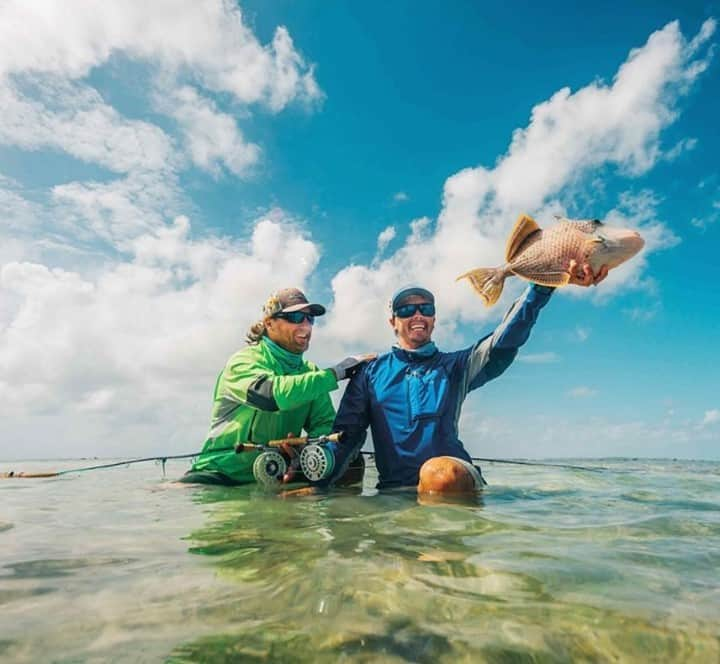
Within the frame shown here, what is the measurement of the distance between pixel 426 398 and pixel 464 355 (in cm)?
80

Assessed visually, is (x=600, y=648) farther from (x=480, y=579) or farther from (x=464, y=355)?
(x=464, y=355)

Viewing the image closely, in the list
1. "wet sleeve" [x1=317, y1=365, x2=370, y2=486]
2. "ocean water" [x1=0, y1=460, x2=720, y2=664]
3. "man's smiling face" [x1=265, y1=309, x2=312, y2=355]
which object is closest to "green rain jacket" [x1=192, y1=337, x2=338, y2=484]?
"man's smiling face" [x1=265, y1=309, x2=312, y2=355]

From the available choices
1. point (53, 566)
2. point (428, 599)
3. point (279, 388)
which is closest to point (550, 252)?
point (279, 388)

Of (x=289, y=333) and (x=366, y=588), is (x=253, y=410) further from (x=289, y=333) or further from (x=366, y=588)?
(x=366, y=588)

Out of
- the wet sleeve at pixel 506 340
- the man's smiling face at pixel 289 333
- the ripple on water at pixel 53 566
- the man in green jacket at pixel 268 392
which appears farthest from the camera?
the man's smiling face at pixel 289 333

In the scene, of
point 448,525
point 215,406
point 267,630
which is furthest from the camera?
point 215,406

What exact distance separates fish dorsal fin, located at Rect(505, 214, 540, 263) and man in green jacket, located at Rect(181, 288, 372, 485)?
2.52m

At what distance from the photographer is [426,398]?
654 centimetres

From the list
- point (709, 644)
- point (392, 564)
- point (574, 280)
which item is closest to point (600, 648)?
point (709, 644)

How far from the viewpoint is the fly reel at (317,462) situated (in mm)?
6625

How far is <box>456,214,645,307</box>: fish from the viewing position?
484cm

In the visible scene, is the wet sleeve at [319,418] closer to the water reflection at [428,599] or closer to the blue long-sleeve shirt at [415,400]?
the blue long-sleeve shirt at [415,400]

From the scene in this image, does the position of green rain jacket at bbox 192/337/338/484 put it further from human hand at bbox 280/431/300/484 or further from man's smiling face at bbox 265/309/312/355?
human hand at bbox 280/431/300/484

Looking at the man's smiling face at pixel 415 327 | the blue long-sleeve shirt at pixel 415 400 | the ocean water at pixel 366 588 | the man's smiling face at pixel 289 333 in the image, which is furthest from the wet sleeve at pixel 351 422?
the ocean water at pixel 366 588
